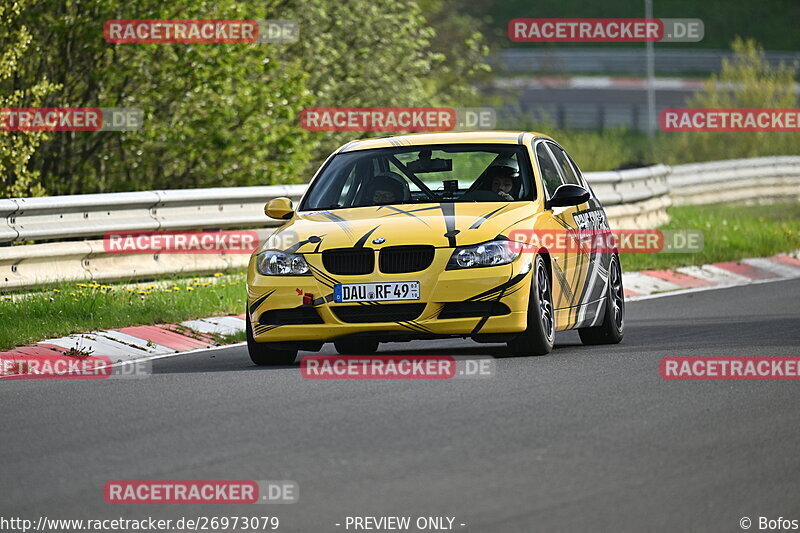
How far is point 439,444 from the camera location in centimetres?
776

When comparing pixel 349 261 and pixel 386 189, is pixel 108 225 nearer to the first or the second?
pixel 386 189

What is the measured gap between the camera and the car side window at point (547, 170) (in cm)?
1220

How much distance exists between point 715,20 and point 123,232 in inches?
2667

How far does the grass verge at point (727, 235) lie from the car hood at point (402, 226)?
860cm

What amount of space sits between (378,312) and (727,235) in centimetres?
1286

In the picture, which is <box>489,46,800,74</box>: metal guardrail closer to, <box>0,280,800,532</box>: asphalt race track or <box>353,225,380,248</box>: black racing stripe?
<box>353,225,380,248</box>: black racing stripe

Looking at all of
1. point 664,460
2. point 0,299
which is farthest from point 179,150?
point 664,460

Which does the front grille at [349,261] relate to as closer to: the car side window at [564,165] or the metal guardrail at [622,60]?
the car side window at [564,165]

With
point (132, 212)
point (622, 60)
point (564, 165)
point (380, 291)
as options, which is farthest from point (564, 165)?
point (622, 60)

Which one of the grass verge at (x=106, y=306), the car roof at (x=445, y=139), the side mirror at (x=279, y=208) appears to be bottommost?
the grass verge at (x=106, y=306)

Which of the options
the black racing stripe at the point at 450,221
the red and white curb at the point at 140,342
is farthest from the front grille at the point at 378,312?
the red and white curb at the point at 140,342

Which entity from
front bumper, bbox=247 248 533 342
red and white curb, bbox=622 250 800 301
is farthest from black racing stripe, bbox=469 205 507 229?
red and white curb, bbox=622 250 800 301

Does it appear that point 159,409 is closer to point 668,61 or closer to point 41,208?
point 41,208

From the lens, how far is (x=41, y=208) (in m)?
14.9
